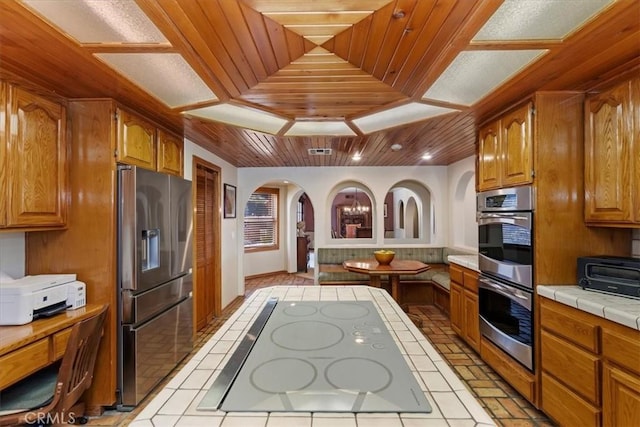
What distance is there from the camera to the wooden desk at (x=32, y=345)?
144 centimetres

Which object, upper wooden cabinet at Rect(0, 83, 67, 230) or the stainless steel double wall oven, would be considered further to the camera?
the stainless steel double wall oven

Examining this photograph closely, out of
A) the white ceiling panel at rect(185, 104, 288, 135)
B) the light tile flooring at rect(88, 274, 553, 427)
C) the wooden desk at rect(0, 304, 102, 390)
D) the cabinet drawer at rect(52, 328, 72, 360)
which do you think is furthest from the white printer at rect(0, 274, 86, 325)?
the white ceiling panel at rect(185, 104, 288, 135)

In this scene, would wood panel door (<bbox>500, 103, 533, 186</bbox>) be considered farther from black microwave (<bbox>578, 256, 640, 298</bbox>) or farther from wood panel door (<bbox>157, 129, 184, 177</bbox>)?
wood panel door (<bbox>157, 129, 184, 177</bbox>)

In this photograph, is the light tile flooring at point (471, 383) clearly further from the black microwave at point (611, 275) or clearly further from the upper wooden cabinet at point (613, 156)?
the upper wooden cabinet at point (613, 156)

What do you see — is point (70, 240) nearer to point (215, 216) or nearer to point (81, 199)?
point (81, 199)

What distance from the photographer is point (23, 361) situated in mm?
1519

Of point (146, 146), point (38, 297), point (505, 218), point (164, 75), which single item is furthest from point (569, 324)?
point (146, 146)

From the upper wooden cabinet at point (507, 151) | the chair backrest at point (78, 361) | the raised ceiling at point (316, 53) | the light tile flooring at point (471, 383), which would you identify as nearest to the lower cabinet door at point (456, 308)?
the light tile flooring at point (471, 383)

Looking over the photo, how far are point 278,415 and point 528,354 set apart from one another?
2.16 m

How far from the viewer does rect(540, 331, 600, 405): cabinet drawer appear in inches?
65.2

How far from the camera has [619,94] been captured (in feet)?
5.80

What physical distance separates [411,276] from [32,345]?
4240mm

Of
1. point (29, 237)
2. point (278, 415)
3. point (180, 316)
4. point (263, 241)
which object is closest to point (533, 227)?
point (278, 415)

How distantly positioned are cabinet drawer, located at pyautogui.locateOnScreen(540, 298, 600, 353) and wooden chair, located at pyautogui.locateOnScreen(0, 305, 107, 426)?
281 cm
